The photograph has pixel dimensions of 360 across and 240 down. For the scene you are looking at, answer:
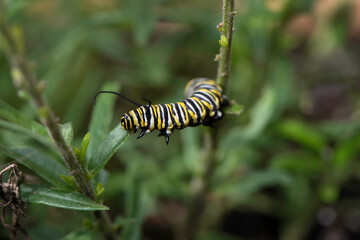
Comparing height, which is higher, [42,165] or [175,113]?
[175,113]

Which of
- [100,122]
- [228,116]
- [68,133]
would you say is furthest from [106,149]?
[228,116]

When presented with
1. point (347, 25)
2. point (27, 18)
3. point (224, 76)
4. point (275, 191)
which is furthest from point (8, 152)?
point (347, 25)

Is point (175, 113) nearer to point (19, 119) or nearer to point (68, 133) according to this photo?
point (68, 133)

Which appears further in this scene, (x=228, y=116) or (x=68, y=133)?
(x=228, y=116)

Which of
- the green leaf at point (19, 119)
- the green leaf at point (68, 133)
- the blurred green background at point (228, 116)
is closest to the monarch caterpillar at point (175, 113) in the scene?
the green leaf at point (68, 133)

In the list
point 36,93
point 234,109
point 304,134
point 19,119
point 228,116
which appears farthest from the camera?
point 228,116

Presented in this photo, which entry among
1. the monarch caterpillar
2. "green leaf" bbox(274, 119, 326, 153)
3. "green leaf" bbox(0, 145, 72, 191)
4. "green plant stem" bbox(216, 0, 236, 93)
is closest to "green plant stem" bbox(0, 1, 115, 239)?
"green leaf" bbox(0, 145, 72, 191)

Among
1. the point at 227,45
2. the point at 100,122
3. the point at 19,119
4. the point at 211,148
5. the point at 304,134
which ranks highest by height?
the point at 227,45
